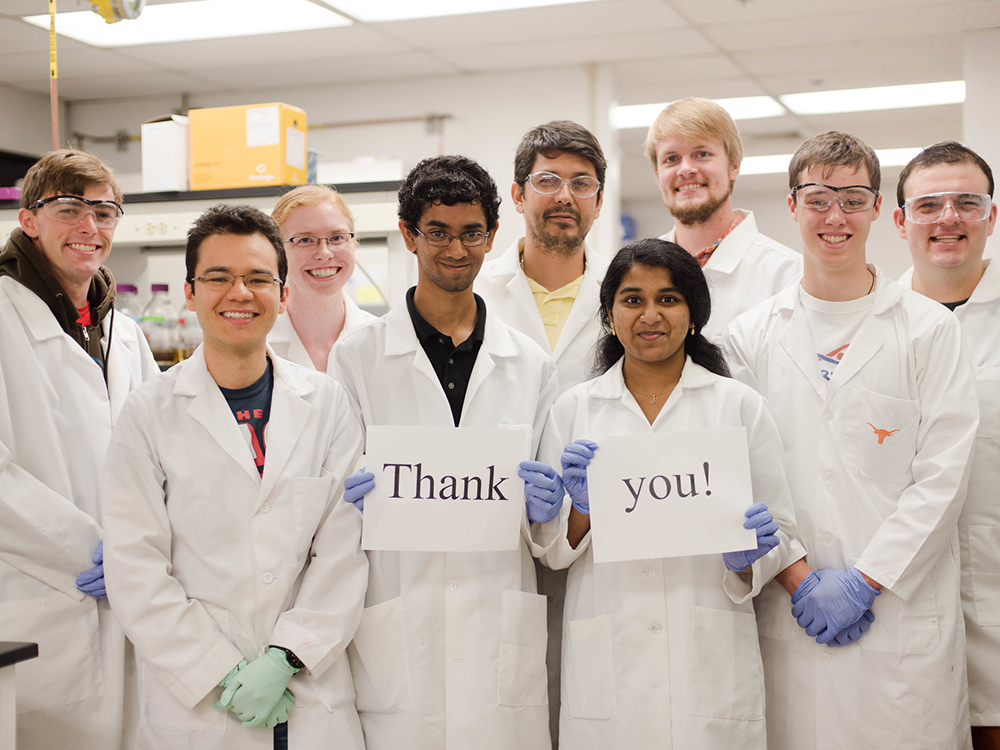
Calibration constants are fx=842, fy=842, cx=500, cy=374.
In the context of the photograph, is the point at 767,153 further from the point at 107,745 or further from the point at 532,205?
the point at 107,745

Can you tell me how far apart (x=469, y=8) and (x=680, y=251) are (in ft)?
9.11

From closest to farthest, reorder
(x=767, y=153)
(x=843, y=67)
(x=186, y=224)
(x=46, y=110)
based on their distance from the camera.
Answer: (x=186, y=224)
(x=843, y=67)
(x=46, y=110)
(x=767, y=153)

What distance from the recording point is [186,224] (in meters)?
3.67

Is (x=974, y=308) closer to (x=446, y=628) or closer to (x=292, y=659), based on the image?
(x=446, y=628)

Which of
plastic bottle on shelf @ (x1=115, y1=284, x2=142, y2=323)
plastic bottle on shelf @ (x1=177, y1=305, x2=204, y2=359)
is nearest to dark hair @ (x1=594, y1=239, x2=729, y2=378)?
plastic bottle on shelf @ (x1=177, y1=305, x2=204, y2=359)

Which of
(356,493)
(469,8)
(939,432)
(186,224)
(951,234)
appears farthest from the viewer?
(469,8)

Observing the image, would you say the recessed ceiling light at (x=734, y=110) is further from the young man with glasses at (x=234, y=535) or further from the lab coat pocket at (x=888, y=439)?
the young man with glasses at (x=234, y=535)

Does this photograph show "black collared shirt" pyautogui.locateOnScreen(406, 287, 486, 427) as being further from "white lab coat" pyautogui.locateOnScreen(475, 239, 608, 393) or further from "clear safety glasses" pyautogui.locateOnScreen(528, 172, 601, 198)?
"clear safety glasses" pyautogui.locateOnScreen(528, 172, 601, 198)

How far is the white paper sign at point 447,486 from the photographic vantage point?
170cm

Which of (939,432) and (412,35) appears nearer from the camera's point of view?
(939,432)

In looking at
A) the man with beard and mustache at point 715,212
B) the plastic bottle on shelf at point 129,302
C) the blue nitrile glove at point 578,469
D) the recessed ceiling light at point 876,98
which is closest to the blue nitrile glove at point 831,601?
the blue nitrile glove at point 578,469

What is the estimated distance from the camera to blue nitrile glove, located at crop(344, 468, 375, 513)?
Answer: 1691 millimetres

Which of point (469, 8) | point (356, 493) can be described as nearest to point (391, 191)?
point (469, 8)

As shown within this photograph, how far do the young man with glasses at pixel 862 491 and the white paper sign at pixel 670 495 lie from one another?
292 millimetres
